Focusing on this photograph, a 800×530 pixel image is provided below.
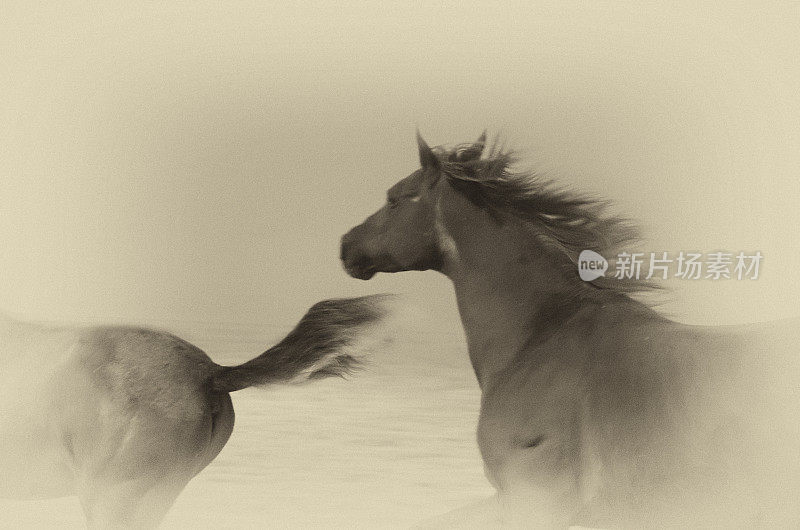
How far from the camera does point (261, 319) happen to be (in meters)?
6.00

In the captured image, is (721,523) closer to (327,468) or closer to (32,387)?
(32,387)

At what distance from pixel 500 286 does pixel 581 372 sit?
0.45 m

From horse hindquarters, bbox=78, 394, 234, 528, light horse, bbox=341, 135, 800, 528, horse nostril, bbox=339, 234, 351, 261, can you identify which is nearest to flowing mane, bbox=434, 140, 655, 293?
light horse, bbox=341, 135, 800, 528

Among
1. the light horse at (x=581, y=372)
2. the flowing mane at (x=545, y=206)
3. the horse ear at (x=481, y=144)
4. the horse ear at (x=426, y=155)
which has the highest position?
the horse ear at (x=481, y=144)

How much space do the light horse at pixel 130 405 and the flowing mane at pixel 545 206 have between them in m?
0.58

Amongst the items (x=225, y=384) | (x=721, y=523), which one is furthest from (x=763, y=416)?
(x=225, y=384)

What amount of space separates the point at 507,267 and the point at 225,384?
3.71 ft

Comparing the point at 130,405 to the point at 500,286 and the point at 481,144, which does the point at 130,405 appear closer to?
the point at 500,286

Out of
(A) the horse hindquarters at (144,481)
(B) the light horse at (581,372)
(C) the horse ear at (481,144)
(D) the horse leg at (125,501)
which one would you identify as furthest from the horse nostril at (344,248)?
(D) the horse leg at (125,501)

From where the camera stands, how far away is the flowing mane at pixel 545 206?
295 centimetres

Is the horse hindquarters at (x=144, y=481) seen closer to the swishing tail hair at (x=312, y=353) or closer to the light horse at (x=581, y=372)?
the swishing tail hair at (x=312, y=353)

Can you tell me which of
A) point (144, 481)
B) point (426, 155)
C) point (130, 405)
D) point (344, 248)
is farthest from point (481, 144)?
point (144, 481)

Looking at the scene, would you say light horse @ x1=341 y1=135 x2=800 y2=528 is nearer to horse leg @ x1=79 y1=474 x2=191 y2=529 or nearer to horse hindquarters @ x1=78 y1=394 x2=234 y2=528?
horse hindquarters @ x1=78 y1=394 x2=234 y2=528

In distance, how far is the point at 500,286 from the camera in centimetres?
289
